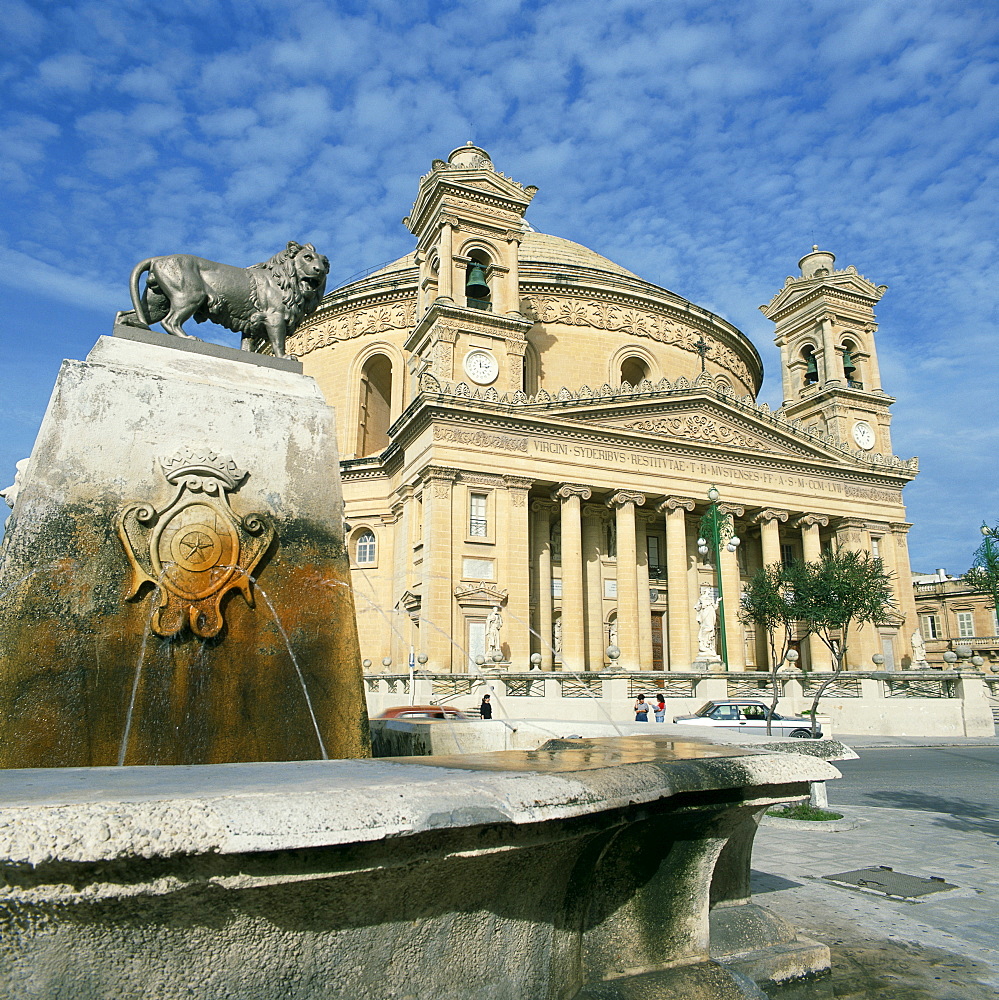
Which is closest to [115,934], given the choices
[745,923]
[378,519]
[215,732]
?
[215,732]

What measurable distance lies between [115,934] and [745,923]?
3517mm

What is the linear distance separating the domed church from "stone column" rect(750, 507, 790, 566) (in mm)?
105

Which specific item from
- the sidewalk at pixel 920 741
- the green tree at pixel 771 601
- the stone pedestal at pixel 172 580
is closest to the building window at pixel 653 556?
the green tree at pixel 771 601

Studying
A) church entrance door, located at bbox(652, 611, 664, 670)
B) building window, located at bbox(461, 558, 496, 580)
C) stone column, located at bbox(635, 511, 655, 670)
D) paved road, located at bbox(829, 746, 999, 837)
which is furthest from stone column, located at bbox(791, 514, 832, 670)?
building window, located at bbox(461, 558, 496, 580)

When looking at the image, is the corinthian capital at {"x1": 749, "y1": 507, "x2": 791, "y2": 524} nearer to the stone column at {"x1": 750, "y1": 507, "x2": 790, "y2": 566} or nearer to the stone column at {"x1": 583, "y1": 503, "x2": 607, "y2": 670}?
the stone column at {"x1": 750, "y1": 507, "x2": 790, "y2": 566}

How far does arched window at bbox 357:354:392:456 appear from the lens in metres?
44.2

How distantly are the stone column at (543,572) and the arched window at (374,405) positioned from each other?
501 inches

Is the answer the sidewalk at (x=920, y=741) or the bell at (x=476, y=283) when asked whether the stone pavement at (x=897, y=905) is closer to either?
the sidewalk at (x=920, y=741)

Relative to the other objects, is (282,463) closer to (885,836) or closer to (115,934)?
(115,934)

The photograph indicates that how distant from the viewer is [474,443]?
31.4 meters

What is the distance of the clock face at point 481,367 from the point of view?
109 feet

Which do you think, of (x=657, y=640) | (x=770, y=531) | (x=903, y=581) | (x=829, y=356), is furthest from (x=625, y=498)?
(x=829, y=356)

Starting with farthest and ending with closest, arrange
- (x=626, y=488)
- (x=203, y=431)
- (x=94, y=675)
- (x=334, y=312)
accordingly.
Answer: (x=334, y=312)
(x=626, y=488)
(x=203, y=431)
(x=94, y=675)

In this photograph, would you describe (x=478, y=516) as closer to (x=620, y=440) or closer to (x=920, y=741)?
(x=620, y=440)
